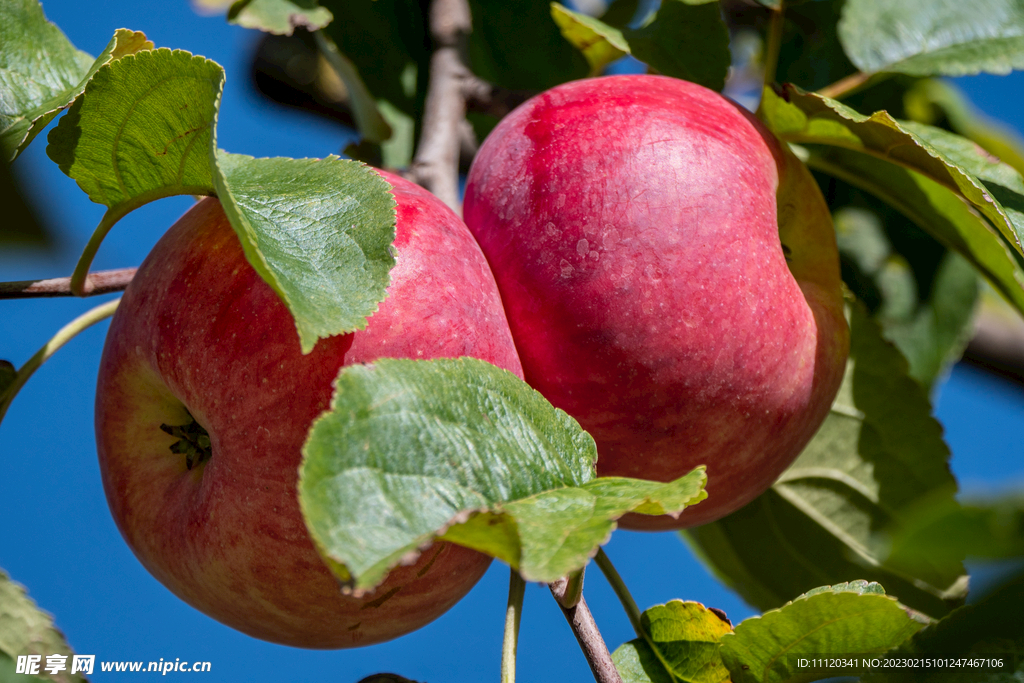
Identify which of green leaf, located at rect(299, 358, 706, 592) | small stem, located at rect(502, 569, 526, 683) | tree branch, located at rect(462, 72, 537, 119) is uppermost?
tree branch, located at rect(462, 72, 537, 119)

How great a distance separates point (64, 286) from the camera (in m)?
0.64

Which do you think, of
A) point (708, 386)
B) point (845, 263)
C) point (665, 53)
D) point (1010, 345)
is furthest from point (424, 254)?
point (1010, 345)

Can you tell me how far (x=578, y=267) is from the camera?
0.55 m

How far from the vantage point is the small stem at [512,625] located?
0.54 m

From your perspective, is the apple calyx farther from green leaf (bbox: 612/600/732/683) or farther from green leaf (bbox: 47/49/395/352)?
green leaf (bbox: 612/600/732/683)

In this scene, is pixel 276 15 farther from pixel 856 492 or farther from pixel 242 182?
pixel 856 492

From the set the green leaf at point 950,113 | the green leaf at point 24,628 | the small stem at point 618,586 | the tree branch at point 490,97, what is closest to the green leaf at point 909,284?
the green leaf at point 950,113

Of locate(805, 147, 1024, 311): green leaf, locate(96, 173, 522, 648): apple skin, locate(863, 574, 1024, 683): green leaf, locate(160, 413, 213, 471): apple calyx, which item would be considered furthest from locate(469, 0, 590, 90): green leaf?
locate(863, 574, 1024, 683): green leaf

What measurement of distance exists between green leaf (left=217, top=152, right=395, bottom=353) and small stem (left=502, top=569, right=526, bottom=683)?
24 centimetres

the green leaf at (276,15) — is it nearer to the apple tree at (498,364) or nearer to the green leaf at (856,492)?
the apple tree at (498,364)

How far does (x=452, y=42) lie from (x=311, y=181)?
0.49 metres

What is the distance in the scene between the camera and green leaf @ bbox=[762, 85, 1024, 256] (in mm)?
546

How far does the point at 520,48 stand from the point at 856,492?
658mm

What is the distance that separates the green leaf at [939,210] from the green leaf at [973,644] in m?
0.28
